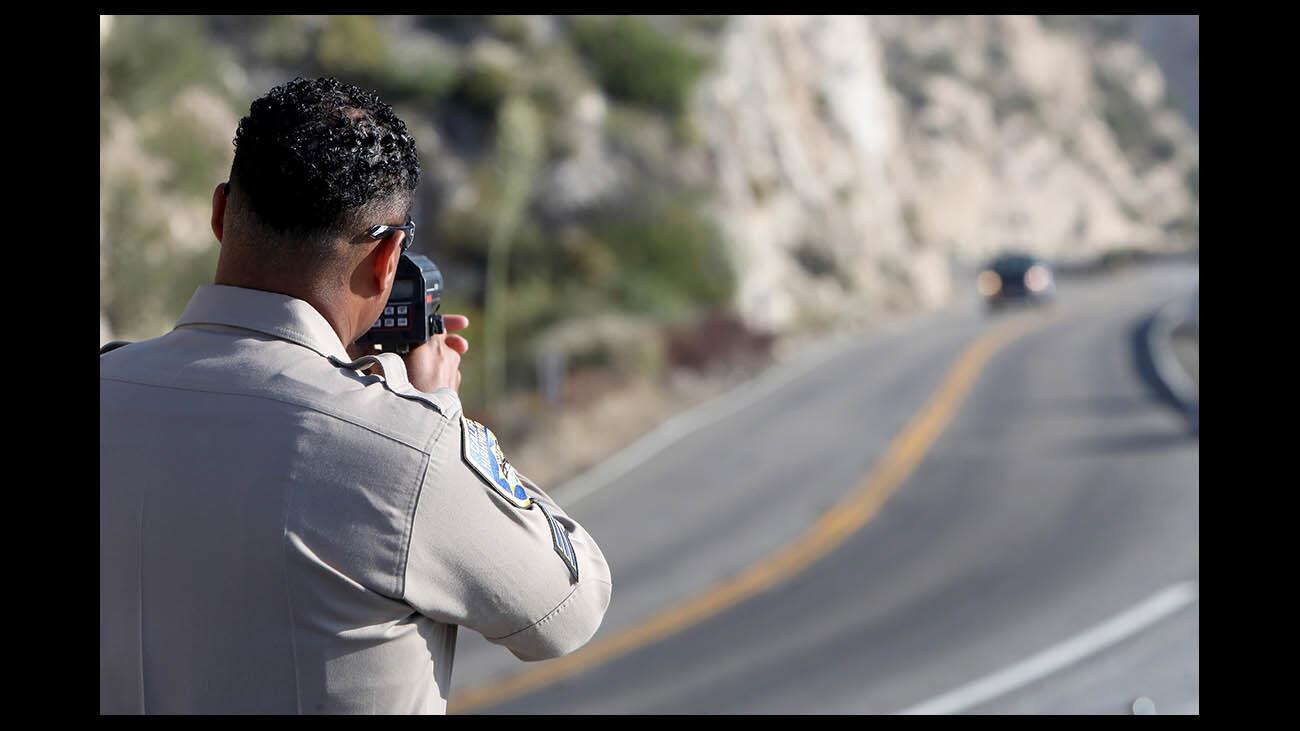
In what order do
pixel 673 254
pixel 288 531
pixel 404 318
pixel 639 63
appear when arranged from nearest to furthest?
pixel 288 531, pixel 404 318, pixel 673 254, pixel 639 63

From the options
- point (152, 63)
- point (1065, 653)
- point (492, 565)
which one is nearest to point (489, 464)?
point (492, 565)

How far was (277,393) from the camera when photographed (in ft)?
5.89

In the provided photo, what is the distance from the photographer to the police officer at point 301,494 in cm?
176

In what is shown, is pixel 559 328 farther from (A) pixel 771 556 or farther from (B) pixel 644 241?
(A) pixel 771 556

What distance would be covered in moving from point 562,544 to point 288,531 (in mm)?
416

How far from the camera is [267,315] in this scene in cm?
190

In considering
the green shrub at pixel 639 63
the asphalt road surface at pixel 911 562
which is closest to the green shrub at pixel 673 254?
the green shrub at pixel 639 63

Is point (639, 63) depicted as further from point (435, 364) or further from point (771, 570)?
point (435, 364)

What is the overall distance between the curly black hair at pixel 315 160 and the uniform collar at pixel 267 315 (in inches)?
4.2

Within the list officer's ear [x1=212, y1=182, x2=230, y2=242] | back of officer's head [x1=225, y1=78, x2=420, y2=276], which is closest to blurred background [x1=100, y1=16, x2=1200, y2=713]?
back of officer's head [x1=225, y1=78, x2=420, y2=276]

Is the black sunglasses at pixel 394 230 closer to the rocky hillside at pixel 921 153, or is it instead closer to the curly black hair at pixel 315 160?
the curly black hair at pixel 315 160

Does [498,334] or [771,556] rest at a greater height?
[498,334]
